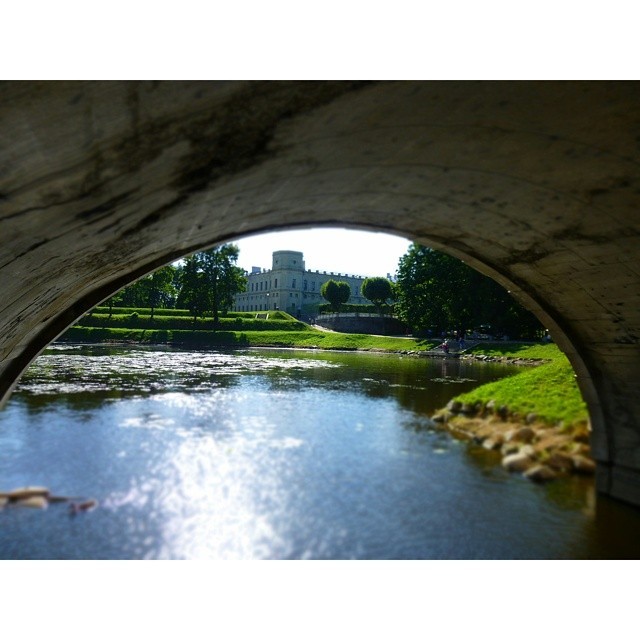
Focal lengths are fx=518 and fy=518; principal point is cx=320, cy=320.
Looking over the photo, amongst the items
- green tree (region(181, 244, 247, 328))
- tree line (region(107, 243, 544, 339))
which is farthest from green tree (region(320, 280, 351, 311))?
green tree (region(181, 244, 247, 328))

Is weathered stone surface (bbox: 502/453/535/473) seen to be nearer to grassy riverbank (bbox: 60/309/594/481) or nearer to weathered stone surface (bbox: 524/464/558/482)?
grassy riverbank (bbox: 60/309/594/481)

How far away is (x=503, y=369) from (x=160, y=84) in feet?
111

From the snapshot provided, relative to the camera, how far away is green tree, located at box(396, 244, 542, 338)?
156 ft

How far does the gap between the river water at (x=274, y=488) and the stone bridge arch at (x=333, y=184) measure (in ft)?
6.81

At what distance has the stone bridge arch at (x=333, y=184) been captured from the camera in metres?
3.71

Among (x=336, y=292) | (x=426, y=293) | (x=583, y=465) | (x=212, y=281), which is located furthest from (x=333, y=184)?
(x=336, y=292)

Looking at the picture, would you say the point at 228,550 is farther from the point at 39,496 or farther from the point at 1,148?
the point at 1,148

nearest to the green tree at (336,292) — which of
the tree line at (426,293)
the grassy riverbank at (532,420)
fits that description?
A: the tree line at (426,293)

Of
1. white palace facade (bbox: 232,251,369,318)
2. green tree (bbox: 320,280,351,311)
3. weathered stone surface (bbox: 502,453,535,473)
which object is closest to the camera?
weathered stone surface (bbox: 502,453,535,473)

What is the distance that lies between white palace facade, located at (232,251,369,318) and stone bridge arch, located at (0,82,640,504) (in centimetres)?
10467

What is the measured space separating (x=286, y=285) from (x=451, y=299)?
Answer: 72.2 m

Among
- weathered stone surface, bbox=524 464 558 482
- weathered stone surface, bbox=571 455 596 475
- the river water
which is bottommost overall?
the river water

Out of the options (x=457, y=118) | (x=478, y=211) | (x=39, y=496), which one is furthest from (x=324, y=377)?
(x=457, y=118)

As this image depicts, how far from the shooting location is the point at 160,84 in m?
3.41
